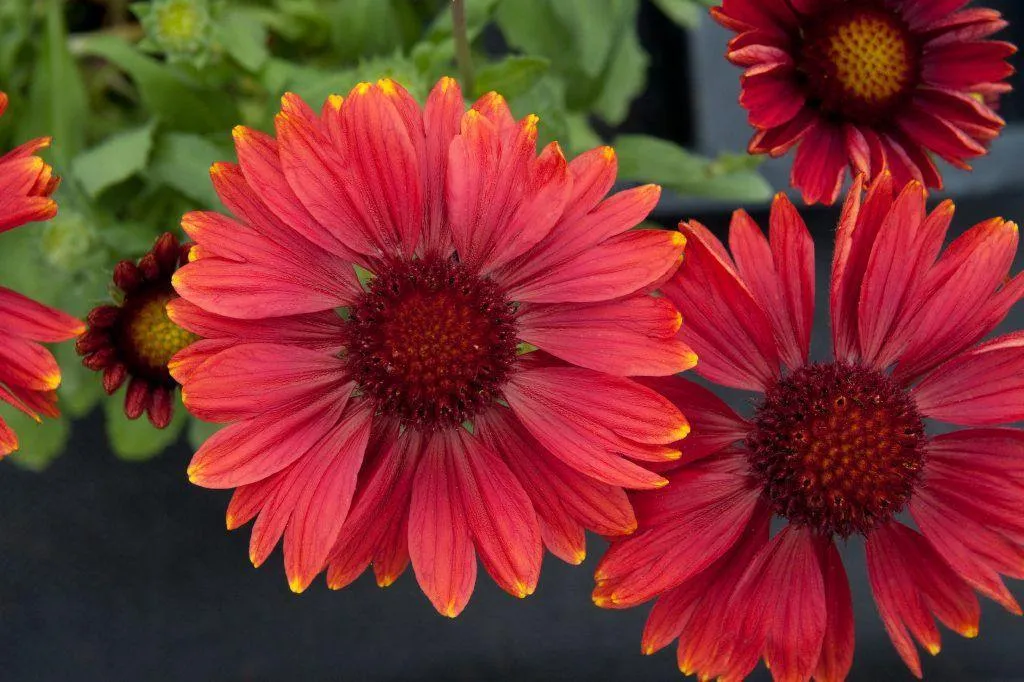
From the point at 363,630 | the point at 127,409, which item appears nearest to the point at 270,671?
the point at 363,630

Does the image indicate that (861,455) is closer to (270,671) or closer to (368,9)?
(368,9)

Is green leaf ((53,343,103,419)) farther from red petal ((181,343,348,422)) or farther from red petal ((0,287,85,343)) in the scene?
red petal ((181,343,348,422))

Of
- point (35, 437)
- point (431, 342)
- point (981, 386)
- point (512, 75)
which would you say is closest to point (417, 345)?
point (431, 342)

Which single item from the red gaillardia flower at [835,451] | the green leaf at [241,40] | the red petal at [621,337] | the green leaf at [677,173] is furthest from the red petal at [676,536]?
the green leaf at [241,40]

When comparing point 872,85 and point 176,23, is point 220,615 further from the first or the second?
point 872,85

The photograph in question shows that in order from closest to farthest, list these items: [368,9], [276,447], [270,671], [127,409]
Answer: [276,447] < [127,409] < [368,9] < [270,671]
